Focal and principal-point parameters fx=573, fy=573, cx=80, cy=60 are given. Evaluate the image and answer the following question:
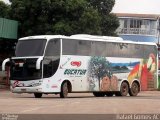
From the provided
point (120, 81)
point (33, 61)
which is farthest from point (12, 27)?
point (33, 61)

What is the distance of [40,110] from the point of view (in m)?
18.8

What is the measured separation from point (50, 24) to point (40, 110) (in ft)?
105

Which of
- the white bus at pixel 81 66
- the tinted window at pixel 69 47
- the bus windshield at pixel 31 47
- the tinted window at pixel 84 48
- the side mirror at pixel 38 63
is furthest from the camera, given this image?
the tinted window at pixel 84 48

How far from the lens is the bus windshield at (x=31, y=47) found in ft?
98.1

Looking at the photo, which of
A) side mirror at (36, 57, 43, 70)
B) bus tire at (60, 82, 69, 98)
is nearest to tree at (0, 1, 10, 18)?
bus tire at (60, 82, 69, 98)

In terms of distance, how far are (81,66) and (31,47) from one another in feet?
11.6

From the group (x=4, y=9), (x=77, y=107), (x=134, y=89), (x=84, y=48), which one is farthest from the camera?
(x=4, y=9)

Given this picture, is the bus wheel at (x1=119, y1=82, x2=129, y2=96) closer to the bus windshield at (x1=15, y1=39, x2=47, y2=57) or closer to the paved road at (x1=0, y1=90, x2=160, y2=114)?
the bus windshield at (x1=15, y1=39, x2=47, y2=57)

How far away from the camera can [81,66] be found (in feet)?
106

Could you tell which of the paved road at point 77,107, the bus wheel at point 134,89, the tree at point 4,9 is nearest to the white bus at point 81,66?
the bus wheel at point 134,89

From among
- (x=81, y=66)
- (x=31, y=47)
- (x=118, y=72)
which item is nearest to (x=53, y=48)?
(x=31, y=47)

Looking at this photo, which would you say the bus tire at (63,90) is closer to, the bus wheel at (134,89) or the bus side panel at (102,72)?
the bus side panel at (102,72)

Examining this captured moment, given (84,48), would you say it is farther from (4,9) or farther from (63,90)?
(4,9)

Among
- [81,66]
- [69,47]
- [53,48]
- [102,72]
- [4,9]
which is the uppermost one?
[4,9]
